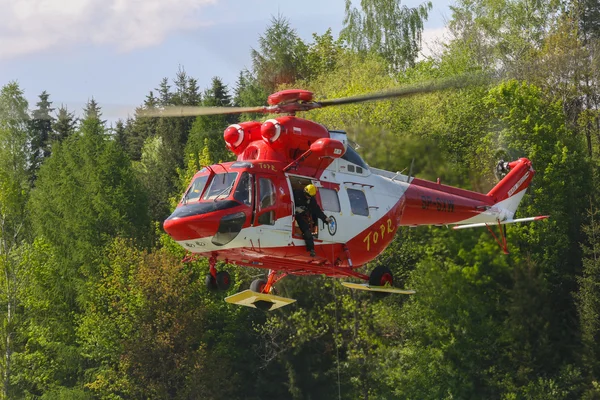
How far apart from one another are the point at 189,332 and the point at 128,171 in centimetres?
1209

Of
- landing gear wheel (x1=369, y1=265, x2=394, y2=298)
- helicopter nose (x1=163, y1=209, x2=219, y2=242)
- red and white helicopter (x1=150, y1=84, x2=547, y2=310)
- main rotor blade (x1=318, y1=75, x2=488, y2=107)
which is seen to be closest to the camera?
helicopter nose (x1=163, y1=209, x2=219, y2=242)

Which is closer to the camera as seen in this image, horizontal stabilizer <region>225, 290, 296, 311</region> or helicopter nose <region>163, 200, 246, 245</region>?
helicopter nose <region>163, 200, 246, 245</region>

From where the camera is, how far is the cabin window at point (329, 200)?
2039 centimetres

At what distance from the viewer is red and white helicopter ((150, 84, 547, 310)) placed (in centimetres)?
1875

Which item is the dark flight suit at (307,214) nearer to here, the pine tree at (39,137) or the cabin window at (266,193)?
the cabin window at (266,193)

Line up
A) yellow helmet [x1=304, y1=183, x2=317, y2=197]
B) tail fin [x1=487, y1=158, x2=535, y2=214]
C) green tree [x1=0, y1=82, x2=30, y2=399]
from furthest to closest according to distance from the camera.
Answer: green tree [x1=0, y1=82, x2=30, y2=399], tail fin [x1=487, y1=158, x2=535, y2=214], yellow helmet [x1=304, y1=183, x2=317, y2=197]

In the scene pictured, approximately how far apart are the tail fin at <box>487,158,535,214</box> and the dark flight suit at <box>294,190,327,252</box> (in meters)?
7.21

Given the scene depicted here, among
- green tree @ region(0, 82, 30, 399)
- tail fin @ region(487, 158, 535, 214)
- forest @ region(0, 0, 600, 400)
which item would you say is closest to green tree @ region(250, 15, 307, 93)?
forest @ region(0, 0, 600, 400)

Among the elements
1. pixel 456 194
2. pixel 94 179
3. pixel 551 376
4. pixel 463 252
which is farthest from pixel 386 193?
pixel 94 179

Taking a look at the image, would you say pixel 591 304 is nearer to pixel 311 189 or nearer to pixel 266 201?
pixel 311 189

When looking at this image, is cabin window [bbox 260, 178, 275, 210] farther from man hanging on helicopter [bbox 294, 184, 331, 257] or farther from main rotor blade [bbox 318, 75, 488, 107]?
main rotor blade [bbox 318, 75, 488, 107]

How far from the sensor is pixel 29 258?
157 ft

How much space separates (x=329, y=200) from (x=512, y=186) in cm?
763

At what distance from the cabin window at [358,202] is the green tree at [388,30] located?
1747 inches
